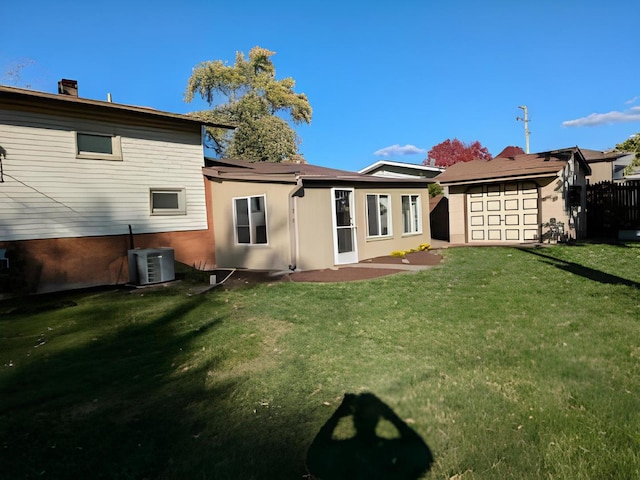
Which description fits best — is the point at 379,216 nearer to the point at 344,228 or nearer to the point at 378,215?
the point at 378,215

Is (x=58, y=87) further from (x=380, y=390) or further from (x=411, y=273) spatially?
(x=380, y=390)

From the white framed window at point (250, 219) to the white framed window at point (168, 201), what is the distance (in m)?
1.61

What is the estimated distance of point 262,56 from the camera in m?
33.5

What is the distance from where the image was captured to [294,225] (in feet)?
35.4

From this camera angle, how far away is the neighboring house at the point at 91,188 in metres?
9.20

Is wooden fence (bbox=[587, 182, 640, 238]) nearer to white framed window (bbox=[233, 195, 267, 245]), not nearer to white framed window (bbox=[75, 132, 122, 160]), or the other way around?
white framed window (bbox=[233, 195, 267, 245])

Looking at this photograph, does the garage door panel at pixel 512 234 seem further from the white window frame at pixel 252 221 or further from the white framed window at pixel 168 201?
the white framed window at pixel 168 201

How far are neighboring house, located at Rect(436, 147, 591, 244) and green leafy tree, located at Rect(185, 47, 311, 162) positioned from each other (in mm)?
14400

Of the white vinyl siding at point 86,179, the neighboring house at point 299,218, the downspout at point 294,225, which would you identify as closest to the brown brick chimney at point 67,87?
the white vinyl siding at point 86,179

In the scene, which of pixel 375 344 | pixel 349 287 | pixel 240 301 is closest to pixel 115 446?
pixel 375 344

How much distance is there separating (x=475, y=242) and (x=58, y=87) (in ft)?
51.4

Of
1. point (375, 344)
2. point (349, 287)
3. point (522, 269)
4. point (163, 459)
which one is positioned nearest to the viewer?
point (163, 459)

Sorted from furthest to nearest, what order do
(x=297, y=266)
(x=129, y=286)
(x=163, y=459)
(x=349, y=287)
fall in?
(x=297, y=266)
(x=129, y=286)
(x=349, y=287)
(x=163, y=459)

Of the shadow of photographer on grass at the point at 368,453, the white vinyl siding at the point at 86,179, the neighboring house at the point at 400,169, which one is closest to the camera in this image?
the shadow of photographer on grass at the point at 368,453
